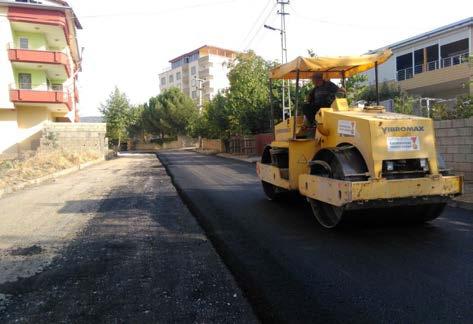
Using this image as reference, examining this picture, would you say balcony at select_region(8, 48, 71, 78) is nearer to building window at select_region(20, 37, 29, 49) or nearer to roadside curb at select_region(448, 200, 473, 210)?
building window at select_region(20, 37, 29, 49)

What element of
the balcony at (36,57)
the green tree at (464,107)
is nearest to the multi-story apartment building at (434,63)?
the green tree at (464,107)

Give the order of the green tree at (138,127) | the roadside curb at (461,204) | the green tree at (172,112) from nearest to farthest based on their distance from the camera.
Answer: the roadside curb at (461,204)
the green tree at (172,112)
the green tree at (138,127)

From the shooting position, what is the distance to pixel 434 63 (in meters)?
32.7

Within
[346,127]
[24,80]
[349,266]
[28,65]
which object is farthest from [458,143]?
[24,80]

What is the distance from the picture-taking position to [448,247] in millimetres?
5891

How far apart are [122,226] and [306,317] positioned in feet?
15.9

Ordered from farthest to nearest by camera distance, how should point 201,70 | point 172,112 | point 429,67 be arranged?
point 201,70 → point 172,112 → point 429,67

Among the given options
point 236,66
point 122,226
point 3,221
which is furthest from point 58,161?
point 236,66

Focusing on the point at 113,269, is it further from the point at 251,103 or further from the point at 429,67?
the point at 429,67

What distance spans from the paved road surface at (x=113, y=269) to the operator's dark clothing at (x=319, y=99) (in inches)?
109

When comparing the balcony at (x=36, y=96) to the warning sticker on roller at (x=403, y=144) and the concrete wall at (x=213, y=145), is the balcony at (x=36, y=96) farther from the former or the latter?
the warning sticker on roller at (x=403, y=144)

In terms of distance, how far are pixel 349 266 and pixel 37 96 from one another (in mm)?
36138

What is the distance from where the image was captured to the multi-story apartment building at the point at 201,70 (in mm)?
108375

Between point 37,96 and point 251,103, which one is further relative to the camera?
point 37,96
